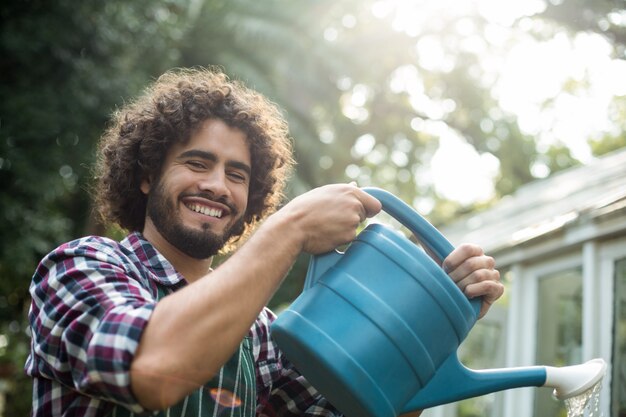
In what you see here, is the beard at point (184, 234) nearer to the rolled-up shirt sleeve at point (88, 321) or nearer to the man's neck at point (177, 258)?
the man's neck at point (177, 258)

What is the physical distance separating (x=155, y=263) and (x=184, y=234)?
95 millimetres

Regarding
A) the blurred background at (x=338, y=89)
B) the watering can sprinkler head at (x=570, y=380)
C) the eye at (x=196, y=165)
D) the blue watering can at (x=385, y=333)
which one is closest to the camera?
the blue watering can at (x=385, y=333)

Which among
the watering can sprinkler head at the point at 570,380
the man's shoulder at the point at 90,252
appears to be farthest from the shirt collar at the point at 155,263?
the watering can sprinkler head at the point at 570,380

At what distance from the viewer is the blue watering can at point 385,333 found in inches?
53.3

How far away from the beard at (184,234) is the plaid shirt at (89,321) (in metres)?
0.07

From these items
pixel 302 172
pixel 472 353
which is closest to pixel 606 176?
pixel 472 353

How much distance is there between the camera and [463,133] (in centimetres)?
1756

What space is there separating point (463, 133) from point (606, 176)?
1244 centimetres

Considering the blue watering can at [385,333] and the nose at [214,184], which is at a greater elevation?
the nose at [214,184]

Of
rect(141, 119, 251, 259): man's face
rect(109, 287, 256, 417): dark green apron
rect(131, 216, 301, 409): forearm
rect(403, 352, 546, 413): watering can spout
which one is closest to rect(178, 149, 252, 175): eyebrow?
rect(141, 119, 251, 259): man's face

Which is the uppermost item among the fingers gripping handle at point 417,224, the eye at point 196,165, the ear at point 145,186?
the ear at point 145,186

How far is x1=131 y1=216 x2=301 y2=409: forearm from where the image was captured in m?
1.19

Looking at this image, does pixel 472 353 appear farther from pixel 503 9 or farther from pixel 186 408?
pixel 503 9

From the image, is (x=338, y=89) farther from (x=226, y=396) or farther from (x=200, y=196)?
(x=226, y=396)
